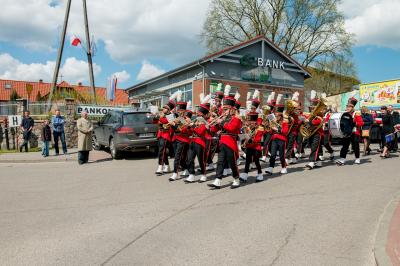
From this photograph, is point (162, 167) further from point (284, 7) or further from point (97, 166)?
point (284, 7)

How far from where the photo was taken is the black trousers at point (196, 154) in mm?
8086

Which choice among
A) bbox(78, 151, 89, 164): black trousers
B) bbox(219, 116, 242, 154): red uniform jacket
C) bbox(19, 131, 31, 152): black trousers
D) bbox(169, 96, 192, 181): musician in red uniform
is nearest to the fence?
bbox(19, 131, 31, 152): black trousers

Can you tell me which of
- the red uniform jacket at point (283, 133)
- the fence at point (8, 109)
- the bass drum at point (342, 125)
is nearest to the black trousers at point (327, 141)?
the bass drum at point (342, 125)

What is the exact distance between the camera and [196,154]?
8.22 m

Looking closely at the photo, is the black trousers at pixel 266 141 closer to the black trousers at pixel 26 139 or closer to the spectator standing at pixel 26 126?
the spectator standing at pixel 26 126

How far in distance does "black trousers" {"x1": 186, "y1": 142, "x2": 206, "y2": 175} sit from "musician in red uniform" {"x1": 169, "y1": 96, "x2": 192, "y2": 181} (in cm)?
33

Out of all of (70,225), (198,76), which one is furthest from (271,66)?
(70,225)

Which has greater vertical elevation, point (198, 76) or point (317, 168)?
point (198, 76)

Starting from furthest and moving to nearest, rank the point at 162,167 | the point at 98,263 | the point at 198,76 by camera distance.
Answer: the point at 198,76, the point at 162,167, the point at 98,263

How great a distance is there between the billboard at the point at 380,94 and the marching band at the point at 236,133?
42.3ft

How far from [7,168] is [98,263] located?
371 inches

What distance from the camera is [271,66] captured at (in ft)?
100

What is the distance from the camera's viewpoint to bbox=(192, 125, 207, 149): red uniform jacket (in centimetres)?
801

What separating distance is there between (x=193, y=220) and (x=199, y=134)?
2942mm
